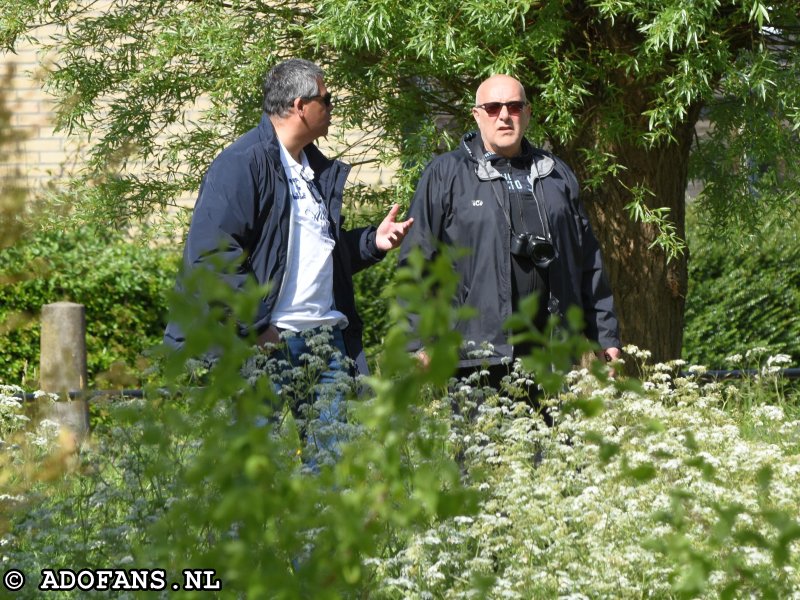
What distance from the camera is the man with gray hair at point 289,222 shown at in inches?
169

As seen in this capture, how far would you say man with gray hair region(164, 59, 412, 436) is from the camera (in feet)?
14.1

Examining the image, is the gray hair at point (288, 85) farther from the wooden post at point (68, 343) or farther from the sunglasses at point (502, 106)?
the wooden post at point (68, 343)

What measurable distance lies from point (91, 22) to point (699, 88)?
10.9ft

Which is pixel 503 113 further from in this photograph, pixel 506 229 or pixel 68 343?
pixel 68 343

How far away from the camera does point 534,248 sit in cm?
459

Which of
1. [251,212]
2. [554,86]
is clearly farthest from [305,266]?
[554,86]

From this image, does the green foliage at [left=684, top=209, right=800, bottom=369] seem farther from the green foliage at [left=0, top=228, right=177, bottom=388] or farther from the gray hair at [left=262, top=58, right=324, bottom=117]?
the gray hair at [left=262, top=58, right=324, bottom=117]

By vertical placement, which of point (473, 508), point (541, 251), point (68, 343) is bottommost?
point (473, 508)

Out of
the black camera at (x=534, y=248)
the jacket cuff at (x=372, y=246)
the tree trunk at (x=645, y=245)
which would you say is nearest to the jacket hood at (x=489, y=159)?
the black camera at (x=534, y=248)

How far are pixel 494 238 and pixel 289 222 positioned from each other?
0.80 m

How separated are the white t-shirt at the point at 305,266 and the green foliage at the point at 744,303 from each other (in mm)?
5531

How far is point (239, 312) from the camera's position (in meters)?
1.83

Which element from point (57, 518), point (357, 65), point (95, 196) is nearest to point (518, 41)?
point (357, 65)

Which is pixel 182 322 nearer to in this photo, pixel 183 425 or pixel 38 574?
pixel 183 425
